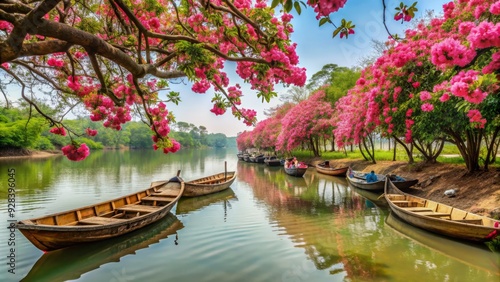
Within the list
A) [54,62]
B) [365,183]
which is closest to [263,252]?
[54,62]

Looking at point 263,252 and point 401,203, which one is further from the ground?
point 401,203

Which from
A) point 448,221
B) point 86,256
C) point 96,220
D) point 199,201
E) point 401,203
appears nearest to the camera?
point 86,256

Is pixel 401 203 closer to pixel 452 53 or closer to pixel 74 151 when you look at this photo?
pixel 452 53

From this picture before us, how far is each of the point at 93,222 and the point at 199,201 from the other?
5942 mm

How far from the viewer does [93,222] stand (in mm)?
6949

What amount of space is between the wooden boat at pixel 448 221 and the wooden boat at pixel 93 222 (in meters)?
7.49

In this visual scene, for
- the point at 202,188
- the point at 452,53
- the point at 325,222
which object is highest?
the point at 452,53

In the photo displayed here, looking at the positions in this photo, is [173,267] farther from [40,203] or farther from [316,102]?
[316,102]

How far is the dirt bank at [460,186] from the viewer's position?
847cm

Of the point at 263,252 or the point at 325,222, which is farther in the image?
the point at 325,222

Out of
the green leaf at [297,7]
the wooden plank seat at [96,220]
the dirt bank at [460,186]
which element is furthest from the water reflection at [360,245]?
the green leaf at [297,7]

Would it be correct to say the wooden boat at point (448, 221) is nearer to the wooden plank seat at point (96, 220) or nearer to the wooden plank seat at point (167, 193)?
the wooden plank seat at point (167, 193)

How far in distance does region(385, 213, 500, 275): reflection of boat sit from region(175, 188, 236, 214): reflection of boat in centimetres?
750

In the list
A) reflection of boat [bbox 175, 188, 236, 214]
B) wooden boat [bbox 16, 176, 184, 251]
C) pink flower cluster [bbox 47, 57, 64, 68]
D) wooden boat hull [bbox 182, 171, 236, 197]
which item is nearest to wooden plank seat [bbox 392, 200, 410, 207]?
reflection of boat [bbox 175, 188, 236, 214]
